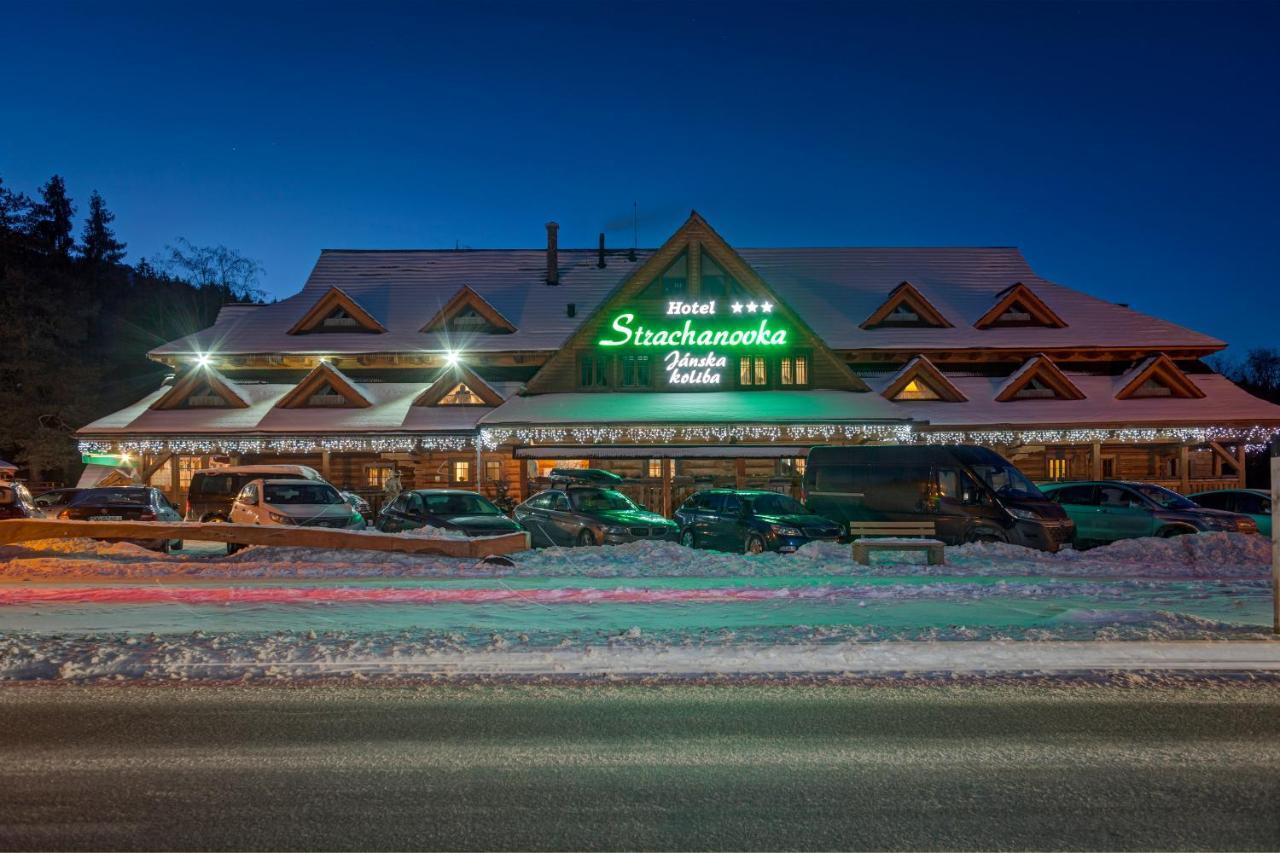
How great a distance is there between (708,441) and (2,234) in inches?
2073

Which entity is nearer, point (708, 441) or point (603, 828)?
point (603, 828)

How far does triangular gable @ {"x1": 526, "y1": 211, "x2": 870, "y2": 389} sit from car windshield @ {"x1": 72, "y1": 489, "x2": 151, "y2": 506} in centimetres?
1563

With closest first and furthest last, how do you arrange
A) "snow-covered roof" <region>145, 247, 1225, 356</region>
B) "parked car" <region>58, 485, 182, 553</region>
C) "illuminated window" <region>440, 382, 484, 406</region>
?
"parked car" <region>58, 485, 182, 553</region>
"illuminated window" <region>440, 382, 484, 406</region>
"snow-covered roof" <region>145, 247, 1225, 356</region>

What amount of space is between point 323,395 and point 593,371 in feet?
35.6

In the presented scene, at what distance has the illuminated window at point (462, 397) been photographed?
37062 mm

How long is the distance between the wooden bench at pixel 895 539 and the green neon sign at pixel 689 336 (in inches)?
633

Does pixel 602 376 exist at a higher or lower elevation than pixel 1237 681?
higher

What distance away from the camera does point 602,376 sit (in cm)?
3756

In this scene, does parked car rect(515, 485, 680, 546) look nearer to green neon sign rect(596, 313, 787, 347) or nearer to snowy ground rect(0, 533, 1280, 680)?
snowy ground rect(0, 533, 1280, 680)

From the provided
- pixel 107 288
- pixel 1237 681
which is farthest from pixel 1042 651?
pixel 107 288

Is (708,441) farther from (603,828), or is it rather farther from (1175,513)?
(603,828)

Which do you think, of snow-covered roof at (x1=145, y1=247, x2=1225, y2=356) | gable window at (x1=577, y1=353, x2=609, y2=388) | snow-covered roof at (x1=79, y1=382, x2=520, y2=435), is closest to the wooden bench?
gable window at (x1=577, y1=353, x2=609, y2=388)

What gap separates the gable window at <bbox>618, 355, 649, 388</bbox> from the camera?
3778cm

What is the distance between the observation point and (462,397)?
37.2 m
